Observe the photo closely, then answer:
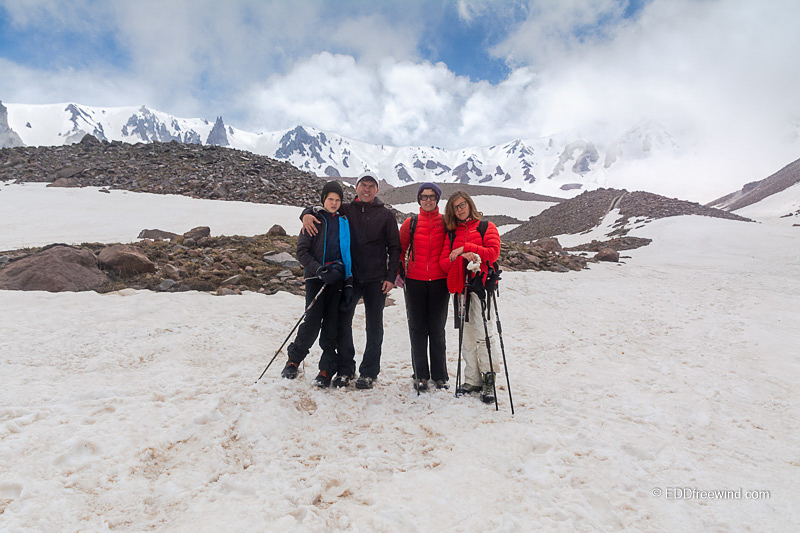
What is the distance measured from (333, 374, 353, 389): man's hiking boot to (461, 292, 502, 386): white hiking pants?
1464 millimetres

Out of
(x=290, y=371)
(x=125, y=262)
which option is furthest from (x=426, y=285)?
(x=125, y=262)

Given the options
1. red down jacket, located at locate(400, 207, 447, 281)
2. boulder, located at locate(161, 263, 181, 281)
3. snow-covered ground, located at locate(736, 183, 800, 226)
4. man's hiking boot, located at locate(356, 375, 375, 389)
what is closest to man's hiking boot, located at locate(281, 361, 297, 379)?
man's hiking boot, located at locate(356, 375, 375, 389)

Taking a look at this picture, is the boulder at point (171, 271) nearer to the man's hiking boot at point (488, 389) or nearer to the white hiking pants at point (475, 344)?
the white hiking pants at point (475, 344)

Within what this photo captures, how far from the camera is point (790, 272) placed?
1428 cm

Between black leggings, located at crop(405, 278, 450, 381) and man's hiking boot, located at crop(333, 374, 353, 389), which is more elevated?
black leggings, located at crop(405, 278, 450, 381)

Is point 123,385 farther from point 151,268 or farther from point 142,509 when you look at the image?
point 151,268

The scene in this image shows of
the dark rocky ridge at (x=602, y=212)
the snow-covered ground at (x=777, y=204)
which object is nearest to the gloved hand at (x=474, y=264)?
the dark rocky ridge at (x=602, y=212)

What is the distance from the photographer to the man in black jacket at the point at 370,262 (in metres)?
4.68

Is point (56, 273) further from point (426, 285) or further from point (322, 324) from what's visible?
point (426, 285)

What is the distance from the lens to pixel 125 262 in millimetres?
8664

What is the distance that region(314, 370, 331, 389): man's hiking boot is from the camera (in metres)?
4.65

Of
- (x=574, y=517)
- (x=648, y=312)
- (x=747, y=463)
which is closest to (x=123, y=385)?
(x=574, y=517)

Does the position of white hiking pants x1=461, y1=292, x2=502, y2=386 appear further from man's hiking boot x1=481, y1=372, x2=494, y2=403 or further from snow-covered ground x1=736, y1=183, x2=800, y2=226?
snow-covered ground x1=736, y1=183, x2=800, y2=226

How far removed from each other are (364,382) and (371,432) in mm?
949
